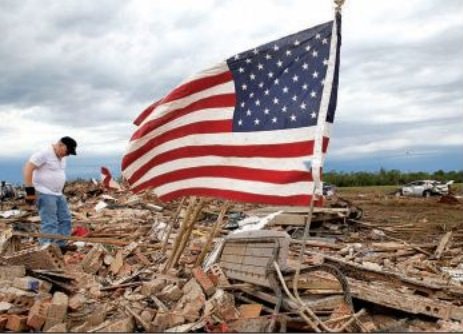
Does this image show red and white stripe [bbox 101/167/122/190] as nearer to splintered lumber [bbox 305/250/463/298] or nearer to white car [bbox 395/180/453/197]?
splintered lumber [bbox 305/250/463/298]

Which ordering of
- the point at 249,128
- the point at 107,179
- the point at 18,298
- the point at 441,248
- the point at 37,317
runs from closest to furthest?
the point at 37,317
the point at 249,128
the point at 18,298
the point at 441,248
the point at 107,179

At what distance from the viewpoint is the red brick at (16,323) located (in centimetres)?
650

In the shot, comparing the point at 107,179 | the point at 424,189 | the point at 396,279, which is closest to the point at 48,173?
the point at 396,279

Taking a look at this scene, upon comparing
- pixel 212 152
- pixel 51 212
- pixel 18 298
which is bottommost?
pixel 18 298

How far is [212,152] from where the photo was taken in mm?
6957

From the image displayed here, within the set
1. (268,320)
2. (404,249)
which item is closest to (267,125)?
(268,320)

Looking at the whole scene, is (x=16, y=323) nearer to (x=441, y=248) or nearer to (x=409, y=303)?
(x=409, y=303)

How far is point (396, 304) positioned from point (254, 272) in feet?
5.46

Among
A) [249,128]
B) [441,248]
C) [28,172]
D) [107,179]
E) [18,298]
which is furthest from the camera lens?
[107,179]

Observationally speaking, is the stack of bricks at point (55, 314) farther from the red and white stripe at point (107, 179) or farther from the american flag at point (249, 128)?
the red and white stripe at point (107, 179)

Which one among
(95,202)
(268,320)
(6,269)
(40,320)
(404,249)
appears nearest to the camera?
(268,320)

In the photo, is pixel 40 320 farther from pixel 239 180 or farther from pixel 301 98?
pixel 301 98

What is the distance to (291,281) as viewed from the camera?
21.5 ft

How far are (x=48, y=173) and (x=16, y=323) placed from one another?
399cm
